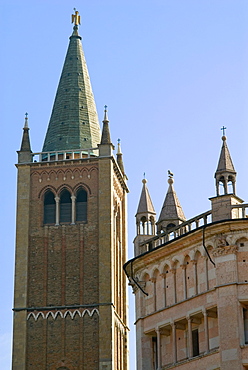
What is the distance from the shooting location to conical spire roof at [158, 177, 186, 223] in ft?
120

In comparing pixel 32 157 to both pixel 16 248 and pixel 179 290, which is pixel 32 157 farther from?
pixel 179 290

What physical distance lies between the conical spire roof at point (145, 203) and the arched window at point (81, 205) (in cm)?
2635

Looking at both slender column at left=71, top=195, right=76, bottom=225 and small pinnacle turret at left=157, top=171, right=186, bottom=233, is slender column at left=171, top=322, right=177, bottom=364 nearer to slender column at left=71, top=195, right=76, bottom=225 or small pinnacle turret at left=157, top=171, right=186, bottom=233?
small pinnacle turret at left=157, top=171, right=186, bottom=233

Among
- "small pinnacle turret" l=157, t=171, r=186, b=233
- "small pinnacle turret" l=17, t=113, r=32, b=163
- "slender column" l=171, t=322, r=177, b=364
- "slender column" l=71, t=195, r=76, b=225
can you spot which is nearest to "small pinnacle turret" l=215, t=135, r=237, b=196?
"slender column" l=171, t=322, r=177, b=364

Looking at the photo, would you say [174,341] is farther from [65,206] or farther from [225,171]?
[65,206]

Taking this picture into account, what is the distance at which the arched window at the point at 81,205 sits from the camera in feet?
221

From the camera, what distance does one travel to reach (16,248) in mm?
66062

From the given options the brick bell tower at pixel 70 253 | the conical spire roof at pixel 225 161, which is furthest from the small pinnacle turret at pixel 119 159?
the conical spire roof at pixel 225 161

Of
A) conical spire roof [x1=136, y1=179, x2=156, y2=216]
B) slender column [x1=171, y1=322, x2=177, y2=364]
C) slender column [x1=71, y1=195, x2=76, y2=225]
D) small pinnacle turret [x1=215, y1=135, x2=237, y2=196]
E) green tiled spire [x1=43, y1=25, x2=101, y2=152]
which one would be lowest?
slender column [x1=171, y1=322, x2=177, y2=364]

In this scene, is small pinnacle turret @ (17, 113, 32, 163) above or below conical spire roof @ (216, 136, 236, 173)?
above

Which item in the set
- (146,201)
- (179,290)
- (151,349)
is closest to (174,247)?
(179,290)

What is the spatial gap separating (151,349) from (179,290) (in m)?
2.53

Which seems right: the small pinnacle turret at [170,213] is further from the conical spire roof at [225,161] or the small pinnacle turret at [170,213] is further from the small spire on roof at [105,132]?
the small spire on roof at [105,132]

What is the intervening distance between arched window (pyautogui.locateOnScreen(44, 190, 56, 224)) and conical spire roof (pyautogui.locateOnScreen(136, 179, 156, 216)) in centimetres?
2695
